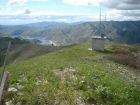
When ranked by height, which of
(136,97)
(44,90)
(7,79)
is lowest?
(136,97)

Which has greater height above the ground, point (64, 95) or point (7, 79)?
point (7, 79)

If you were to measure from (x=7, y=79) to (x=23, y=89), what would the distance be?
470 centimetres

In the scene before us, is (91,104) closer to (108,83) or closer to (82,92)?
(82,92)

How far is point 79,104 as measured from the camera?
412 inches

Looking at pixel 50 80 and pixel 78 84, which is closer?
pixel 78 84

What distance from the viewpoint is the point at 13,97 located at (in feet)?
36.4

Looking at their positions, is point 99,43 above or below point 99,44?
above

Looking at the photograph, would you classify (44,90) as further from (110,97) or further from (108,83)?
(108,83)

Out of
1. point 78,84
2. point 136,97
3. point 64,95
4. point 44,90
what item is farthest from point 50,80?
point 136,97

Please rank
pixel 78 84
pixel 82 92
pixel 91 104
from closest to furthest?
pixel 91 104, pixel 82 92, pixel 78 84

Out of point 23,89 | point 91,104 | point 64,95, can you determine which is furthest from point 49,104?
point 23,89

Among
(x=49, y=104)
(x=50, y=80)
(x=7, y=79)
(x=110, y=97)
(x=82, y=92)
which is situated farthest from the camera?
(x=50, y=80)

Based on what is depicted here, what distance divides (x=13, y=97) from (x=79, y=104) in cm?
378

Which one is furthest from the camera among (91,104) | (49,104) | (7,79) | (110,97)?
(110,97)
